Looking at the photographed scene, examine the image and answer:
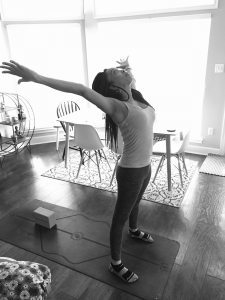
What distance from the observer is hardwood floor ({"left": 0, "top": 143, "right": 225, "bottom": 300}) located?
5.35 feet

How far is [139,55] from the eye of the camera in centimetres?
381

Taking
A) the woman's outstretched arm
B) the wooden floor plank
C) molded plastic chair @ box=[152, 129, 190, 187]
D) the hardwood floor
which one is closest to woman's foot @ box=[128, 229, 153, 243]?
the hardwood floor

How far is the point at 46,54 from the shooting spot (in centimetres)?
412

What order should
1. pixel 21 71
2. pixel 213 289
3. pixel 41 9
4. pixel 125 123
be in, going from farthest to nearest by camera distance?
1. pixel 41 9
2. pixel 213 289
3. pixel 125 123
4. pixel 21 71

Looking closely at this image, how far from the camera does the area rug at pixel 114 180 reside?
8.84 feet

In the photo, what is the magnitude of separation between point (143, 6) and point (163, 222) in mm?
2992

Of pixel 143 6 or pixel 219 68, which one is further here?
pixel 143 6

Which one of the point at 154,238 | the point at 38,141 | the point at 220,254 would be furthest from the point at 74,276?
the point at 38,141

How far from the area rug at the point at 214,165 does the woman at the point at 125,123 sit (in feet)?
6.29

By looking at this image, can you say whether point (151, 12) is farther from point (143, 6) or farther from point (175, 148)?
point (175, 148)

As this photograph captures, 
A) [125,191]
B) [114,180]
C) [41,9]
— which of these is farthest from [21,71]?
[41,9]

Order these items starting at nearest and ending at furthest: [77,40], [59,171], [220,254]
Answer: [220,254]
[59,171]
[77,40]

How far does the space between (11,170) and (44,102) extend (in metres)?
1.41

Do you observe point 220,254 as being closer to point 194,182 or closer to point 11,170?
point 194,182
